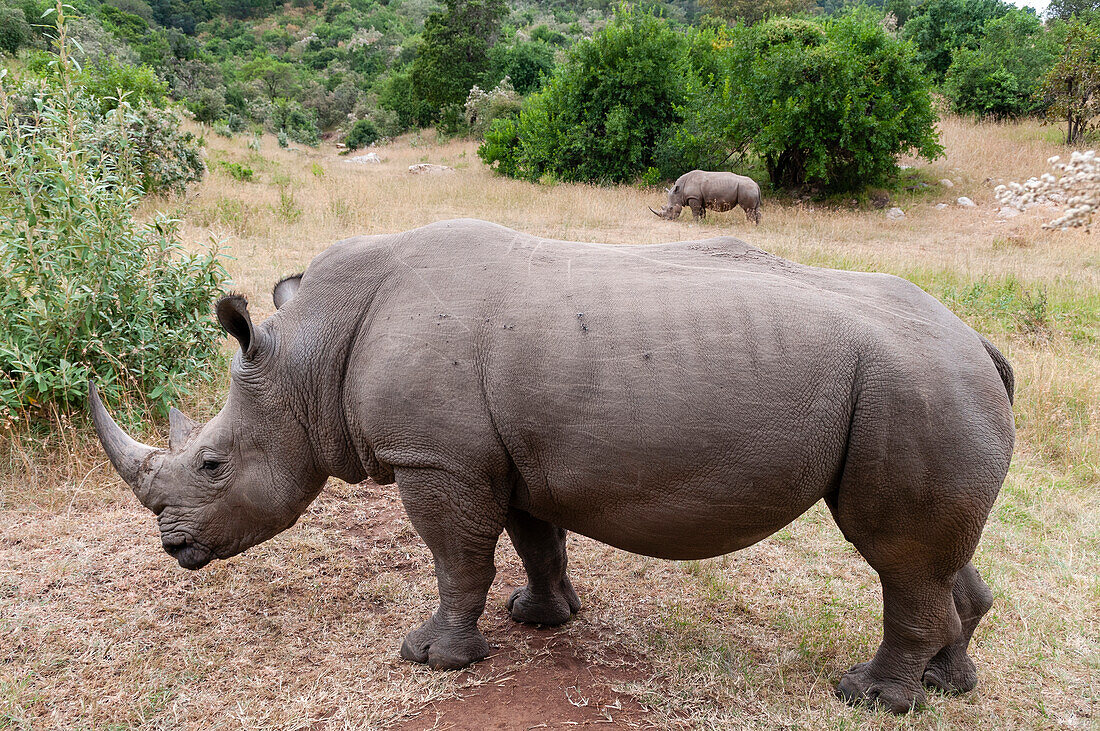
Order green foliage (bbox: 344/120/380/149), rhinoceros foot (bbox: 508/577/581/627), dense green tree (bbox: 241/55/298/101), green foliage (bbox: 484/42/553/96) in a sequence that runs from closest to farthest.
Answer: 1. rhinoceros foot (bbox: 508/577/581/627)
2. green foliage (bbox: 484/42/553/96)
3. green foliage (bbox: 344/120/380/149)
4. dense green tree (bbox: 241/55/298/101)

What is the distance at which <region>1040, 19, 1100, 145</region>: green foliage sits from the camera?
2070cm

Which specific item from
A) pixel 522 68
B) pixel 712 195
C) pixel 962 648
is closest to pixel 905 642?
pixel 962 648

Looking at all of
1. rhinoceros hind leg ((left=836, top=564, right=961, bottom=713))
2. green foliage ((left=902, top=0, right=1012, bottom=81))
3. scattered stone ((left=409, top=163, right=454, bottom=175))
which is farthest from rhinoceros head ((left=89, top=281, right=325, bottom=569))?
green foliage ((left=902, top=0, right=1012, bottom=81))

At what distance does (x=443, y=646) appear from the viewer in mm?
3518

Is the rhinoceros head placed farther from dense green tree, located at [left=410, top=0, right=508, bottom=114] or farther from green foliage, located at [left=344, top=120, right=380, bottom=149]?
green foliage, located at [left=344, top=120, right=380, bottom=149]

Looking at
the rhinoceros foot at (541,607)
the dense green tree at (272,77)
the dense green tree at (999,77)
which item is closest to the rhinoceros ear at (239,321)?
the rhinoceros foot at (541,607)

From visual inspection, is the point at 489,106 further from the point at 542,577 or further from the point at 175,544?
the point at 175,544

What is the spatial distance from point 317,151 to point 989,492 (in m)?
39.4

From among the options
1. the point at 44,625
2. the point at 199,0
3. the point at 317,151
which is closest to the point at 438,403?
the point at 44,625

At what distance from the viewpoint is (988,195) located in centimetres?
1911

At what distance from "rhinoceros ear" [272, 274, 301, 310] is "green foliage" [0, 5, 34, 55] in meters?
34.6

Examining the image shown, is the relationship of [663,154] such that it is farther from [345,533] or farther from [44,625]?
[44,625]

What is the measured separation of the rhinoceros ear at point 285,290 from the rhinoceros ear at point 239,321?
40cm

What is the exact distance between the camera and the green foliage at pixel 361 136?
40500mm
